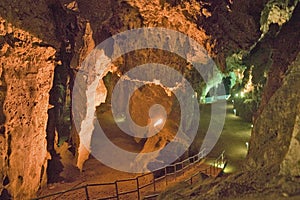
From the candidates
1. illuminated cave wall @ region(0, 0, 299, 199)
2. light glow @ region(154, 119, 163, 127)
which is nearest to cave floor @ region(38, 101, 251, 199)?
illuminated cave wall @ region(0, 0, 299, 199)

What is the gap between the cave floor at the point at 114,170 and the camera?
1125 centimetres

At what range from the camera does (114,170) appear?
1247cm

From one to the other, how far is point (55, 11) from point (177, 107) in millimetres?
5164

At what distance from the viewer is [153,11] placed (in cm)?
966

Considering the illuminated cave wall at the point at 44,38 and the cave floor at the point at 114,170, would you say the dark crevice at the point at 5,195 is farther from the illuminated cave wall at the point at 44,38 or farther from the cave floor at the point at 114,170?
the cave floor at the point at 114,170

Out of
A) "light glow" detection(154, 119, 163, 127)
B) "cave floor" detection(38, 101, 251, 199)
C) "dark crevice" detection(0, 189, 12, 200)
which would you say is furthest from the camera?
"light glow" detection(154, 119, 163, 127)

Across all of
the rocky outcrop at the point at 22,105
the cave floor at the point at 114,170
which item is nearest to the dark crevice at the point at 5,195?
the rocky outcrop at the point at 22,105

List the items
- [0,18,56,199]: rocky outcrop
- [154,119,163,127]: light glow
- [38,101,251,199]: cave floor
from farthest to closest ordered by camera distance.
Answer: [154,119,163,127]: light glow < [38,101,251,199]: cave floor < [0,18,56,199]: rocky outcrop

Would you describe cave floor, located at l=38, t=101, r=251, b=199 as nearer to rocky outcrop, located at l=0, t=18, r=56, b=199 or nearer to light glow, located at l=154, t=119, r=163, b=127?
rocky outcrop, located at l=0, t=18, r=56, b=199

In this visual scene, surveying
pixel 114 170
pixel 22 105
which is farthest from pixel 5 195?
pixel 114 170

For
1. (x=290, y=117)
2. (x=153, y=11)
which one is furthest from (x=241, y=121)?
(x=290, y=117)

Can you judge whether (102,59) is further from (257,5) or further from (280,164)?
(280,164)

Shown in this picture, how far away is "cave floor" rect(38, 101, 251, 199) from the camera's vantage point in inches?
443

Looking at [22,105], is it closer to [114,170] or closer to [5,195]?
[5,195]
